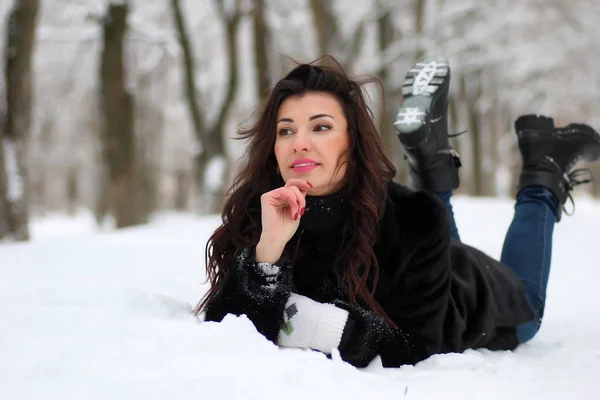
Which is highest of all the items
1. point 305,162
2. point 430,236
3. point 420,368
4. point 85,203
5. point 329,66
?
point 329,66

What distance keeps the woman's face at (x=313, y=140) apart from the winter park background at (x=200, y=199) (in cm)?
62

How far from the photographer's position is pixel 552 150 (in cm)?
313

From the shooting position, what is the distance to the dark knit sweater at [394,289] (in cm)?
201

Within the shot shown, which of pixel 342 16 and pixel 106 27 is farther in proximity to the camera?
pixel 342 16

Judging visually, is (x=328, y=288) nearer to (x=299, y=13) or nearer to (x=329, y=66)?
(x=329, y=66)

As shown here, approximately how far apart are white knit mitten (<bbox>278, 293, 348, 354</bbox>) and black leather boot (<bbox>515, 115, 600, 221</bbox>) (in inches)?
63.4

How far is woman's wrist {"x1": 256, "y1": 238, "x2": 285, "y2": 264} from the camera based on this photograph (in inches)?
77.5

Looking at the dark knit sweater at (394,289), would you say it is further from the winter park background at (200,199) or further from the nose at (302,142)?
the nose at (302,142)

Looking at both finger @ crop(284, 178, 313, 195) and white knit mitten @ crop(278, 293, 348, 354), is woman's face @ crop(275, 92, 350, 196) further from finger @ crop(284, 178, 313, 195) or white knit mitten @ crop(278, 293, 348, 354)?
white knit mitten @ crop(278, 293, 348, 354)

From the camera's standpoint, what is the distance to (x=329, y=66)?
93.2 inches

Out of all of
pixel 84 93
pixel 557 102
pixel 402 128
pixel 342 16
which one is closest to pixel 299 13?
pixel 342 16

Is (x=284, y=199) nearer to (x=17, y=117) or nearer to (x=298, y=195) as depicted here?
(x=298, y=195)

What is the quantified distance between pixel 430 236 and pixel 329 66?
2.69 ft

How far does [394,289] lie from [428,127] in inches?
39.6
